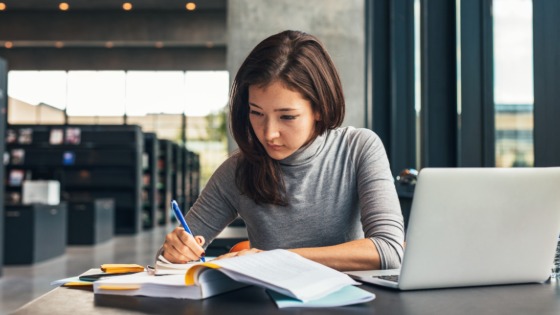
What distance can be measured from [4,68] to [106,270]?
17.6ft

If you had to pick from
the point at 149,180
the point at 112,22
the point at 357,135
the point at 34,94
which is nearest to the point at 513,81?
the point at 357,135

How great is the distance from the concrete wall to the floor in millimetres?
2211

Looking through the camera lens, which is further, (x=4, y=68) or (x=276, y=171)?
(x=4, y=68)

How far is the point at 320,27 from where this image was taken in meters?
5.28

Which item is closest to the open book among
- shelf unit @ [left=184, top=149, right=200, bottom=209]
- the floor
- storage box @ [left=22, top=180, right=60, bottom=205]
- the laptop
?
the laptop

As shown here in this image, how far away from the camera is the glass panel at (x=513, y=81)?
2.40 metres

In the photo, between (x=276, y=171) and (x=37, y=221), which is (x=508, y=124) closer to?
(x=276, y=171)

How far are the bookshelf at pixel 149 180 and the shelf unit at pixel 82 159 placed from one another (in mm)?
997

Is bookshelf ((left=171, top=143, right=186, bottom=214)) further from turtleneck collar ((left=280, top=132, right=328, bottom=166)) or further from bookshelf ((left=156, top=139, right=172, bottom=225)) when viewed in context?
turtleneck collar ((left=280, top=132, right=328, bottom=166))

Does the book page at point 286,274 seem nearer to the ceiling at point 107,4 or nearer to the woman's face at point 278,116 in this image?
the woman's face at point 278,116

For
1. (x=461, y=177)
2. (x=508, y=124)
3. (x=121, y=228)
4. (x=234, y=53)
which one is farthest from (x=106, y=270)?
(x=121, y=228)

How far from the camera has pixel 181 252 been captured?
1.39 m

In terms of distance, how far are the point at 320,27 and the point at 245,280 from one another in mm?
4470

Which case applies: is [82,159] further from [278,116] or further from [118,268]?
[118,268]
